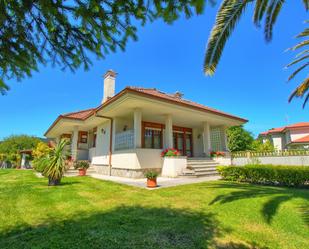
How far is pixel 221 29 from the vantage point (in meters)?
5.12

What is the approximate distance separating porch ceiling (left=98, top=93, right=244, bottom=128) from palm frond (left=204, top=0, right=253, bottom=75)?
410 cm

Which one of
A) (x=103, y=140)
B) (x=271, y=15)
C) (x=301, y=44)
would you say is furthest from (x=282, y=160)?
(x=103, y=140)

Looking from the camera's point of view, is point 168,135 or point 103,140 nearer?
point 168,135

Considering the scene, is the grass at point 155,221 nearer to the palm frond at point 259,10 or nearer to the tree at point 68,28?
the tree at point 68,28

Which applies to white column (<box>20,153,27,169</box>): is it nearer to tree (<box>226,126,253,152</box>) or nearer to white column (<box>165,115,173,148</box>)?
white column (<box>165,115,173,148</box>)

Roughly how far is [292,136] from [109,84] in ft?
106

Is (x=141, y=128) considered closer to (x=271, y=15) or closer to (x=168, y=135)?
(x=168, y=135)

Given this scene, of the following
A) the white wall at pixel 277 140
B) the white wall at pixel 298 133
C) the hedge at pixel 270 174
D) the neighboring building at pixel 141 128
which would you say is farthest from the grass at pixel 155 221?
the white wall at pixel 277 140

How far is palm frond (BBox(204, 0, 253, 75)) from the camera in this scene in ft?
16.2

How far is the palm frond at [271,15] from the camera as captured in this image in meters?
5.75

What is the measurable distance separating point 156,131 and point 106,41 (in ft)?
37.8

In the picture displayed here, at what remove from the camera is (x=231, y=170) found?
9.48 m

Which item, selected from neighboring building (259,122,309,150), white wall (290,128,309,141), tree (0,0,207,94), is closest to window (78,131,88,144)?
tree (0,0,207,94)

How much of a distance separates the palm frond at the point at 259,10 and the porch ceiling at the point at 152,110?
5259mm
